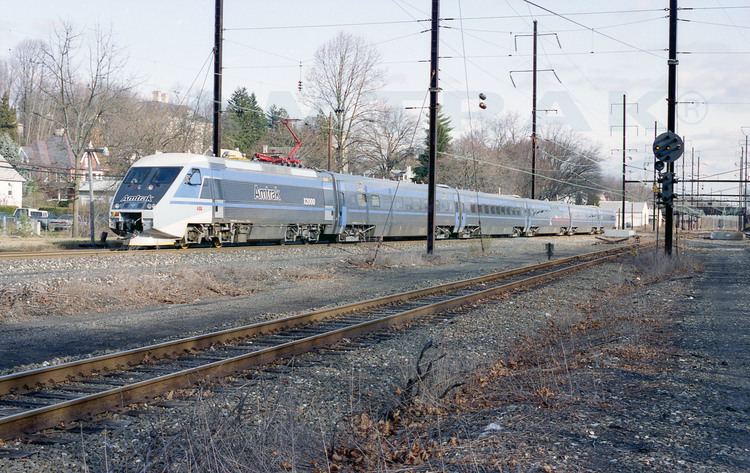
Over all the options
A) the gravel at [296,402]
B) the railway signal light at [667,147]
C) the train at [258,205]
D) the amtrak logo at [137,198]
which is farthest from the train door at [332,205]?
the gravel at [296,402]

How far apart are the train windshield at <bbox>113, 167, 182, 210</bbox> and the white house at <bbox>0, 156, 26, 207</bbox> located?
47.8 m

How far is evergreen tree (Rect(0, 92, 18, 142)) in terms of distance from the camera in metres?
81.6

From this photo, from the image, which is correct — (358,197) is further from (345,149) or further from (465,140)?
(465,140)

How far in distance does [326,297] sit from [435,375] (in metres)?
8.77

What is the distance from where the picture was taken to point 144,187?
2417 cm

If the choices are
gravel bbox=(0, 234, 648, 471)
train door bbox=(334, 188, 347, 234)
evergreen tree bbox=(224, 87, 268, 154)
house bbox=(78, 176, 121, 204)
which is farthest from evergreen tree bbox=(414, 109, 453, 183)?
gravel bbox=(0, 234, 648, 471)

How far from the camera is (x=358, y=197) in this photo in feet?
111

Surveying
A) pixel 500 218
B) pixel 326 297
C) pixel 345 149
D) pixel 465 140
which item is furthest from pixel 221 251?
pixel 465 140

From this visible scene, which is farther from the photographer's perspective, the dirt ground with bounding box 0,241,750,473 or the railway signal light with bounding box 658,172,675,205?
the railway signal light with bounding box 658,172,675,205

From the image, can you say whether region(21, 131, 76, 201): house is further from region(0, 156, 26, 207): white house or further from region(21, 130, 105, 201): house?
region(0, 156, 26, 207): white house

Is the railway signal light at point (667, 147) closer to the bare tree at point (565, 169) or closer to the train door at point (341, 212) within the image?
the train door at point (341, 212)

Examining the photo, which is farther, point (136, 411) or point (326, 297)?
point (326, 297)

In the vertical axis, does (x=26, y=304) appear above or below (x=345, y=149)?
below

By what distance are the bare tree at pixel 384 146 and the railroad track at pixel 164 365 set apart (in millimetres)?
59347
